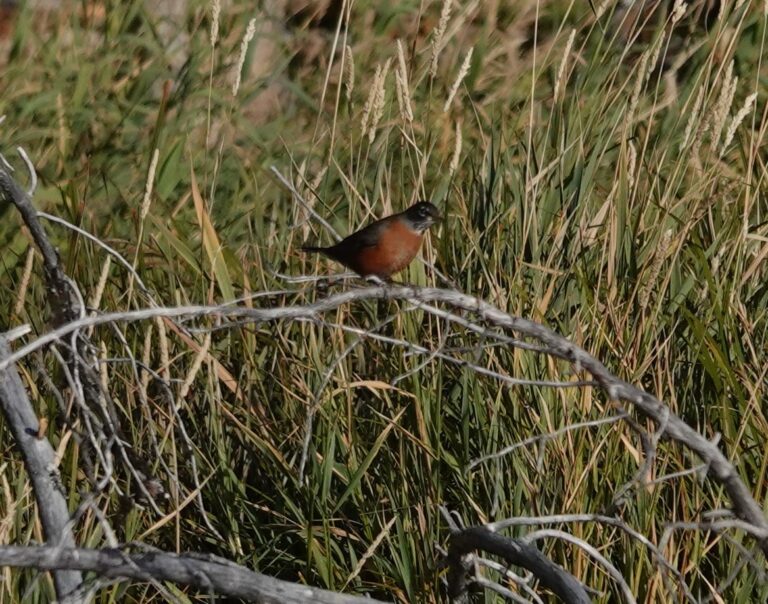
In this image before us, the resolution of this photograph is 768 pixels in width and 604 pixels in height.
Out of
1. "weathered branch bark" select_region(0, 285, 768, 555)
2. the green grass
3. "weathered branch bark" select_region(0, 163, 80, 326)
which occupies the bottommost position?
the green grass

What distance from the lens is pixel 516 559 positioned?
203 centimetres

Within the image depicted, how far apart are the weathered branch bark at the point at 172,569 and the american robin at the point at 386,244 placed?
173cm

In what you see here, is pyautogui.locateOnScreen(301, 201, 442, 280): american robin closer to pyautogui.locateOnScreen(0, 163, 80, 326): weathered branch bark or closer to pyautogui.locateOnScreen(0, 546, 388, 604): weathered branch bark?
pyautogui.locateOnScreen(0, 163, 80, 326): weathered branch bark

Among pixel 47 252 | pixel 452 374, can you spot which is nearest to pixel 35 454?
pixel 47 252

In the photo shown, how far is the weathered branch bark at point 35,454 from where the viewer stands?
2.03 metres

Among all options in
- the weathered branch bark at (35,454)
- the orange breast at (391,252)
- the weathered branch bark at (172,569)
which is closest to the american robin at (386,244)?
the orange breast at (391,252)

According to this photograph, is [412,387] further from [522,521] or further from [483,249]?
[522,521]

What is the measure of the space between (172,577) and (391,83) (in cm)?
388

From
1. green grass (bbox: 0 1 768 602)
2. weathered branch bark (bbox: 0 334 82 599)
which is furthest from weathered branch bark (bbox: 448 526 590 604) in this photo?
weathered branch bark (bbox: 0 334 82 599)

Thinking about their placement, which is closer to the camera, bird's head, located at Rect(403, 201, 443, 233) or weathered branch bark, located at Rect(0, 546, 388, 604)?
weathered branch bark, located at Rect(0, 546, 388, 604)

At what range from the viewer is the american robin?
348 cm

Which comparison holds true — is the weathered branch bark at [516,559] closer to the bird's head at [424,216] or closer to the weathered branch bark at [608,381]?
the weathered branch bark at [608,381]

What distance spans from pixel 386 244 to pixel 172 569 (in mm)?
1801

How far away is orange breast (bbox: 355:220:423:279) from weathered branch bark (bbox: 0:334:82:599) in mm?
1502
